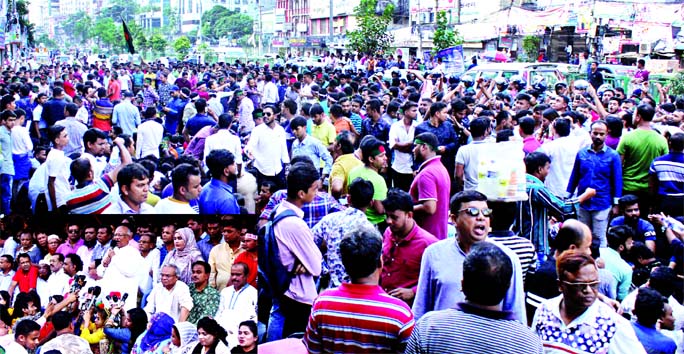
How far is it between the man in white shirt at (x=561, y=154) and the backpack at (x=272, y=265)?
3808 mm

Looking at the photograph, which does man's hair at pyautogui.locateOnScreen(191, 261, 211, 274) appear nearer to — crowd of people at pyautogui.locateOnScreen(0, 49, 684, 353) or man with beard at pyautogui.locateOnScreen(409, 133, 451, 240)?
crowd of people at pyautogui.locateOnScreen(0, 49, 684, 353)

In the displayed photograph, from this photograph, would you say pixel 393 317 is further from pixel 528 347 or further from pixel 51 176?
pixel 51 176

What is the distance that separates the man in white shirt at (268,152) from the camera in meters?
9.14

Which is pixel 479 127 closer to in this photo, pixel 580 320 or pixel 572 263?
pixel 572 263

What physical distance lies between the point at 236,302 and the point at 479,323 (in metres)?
1.00

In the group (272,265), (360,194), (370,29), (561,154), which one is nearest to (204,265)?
(272,265)

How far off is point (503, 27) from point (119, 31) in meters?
61.2

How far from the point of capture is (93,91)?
15.9 m

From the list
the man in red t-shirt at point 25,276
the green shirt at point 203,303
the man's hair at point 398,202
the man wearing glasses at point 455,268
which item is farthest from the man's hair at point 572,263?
the man in red t-shirt at point 25,276

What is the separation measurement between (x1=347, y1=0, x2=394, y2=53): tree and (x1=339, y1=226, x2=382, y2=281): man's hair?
20.1 meters

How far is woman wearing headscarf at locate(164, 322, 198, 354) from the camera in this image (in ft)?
10.8

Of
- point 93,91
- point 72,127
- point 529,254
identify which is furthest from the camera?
point 93,91

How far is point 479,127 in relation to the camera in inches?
281

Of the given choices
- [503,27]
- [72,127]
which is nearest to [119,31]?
[503,27]
